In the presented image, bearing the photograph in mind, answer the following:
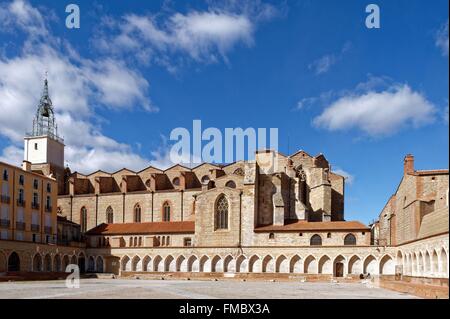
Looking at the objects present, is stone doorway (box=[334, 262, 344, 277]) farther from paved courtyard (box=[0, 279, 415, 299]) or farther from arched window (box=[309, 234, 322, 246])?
paved courtyard (box=[0, 279, 415, 299])

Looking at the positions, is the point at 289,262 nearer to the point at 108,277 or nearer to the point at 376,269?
the point at 376,269

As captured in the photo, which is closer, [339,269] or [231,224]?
[339,269]

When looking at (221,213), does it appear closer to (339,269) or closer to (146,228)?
(146,228)

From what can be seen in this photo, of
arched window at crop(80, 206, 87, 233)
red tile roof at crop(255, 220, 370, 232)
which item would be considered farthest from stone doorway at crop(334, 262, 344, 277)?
arched window at crop(80, 206, 87, 233)

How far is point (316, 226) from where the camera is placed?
194 feet

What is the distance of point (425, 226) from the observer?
40031 mm

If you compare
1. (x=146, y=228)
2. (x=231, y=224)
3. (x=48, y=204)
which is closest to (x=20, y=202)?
(x=48, y=204)

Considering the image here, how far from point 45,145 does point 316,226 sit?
45.9 m

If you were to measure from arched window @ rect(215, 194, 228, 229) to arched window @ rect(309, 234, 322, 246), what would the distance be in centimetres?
1066

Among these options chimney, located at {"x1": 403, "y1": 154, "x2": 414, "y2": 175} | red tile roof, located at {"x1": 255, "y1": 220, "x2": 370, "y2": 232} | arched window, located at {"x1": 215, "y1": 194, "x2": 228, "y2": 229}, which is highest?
chimney, located at {"x1": 403, "y1": 154, "x2": 414, "y2": 175}

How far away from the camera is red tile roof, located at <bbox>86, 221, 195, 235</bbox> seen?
217 ft

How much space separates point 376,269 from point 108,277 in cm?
3013

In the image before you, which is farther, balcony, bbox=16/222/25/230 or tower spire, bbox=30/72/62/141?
tower spire, bbox=30/72/62/141
